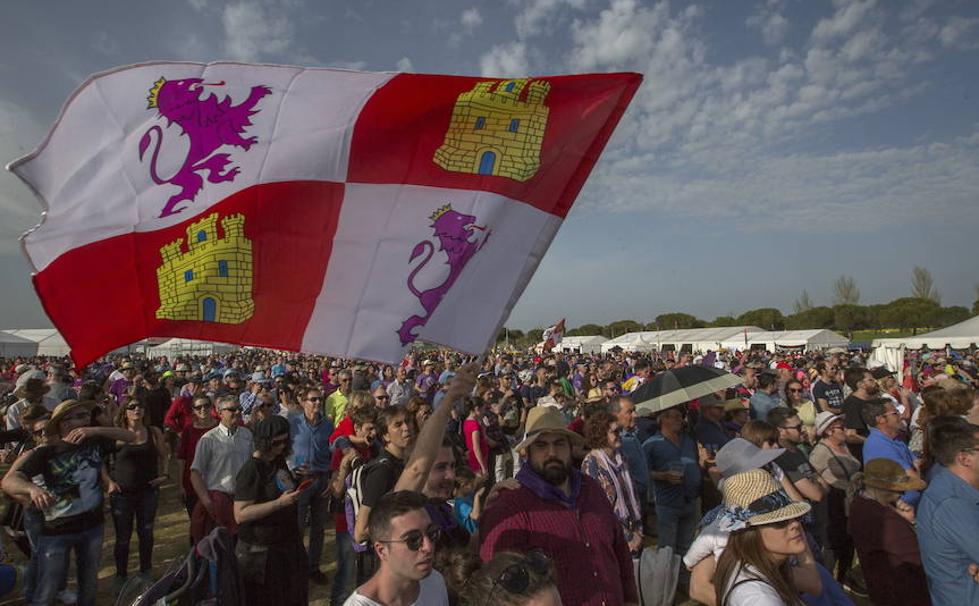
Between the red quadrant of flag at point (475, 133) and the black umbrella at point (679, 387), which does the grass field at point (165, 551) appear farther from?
the red quadrant of flag at point (475, 133)

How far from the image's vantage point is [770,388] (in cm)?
891

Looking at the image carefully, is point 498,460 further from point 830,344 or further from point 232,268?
point 830,344

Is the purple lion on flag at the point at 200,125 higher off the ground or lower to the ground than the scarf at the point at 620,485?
higher

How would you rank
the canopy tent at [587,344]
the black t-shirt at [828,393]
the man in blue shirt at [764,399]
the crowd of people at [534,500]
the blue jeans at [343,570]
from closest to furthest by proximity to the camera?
the crowd of people at [534,500]
the blue jeans at [343,570]
the man in blue shirt at [764,399]
the black t-shirt at [828,393]
the canopy tent at [587,344]

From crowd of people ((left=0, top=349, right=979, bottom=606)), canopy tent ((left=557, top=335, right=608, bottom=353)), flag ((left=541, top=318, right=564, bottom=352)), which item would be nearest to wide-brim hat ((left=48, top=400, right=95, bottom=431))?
crowd of people ((left=0, top=349, right=979, bottom=606))

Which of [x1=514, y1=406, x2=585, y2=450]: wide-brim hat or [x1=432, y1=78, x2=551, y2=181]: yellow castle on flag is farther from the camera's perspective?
[x1=514, y1=406, x2=585, y2=450]: wide-brim hat

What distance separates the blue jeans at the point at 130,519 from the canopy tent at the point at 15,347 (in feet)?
163

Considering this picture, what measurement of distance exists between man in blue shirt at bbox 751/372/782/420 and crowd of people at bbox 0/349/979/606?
2.60 feet

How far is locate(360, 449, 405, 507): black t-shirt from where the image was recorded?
353 cm

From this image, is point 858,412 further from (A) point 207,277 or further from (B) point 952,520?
(A) point 207,277

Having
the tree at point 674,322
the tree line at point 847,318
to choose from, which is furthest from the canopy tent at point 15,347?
the tree at point 674,322

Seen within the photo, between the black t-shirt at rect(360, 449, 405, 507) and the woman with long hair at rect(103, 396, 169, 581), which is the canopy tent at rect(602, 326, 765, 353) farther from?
the black t-shirt at rect(360, 449, 405, 507)

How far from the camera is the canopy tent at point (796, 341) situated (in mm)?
41856

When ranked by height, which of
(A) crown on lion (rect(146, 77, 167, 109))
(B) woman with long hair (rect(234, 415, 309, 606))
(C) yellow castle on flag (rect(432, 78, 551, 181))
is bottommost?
(B) woman with long hair (rect(234, 415, 309, 606))
